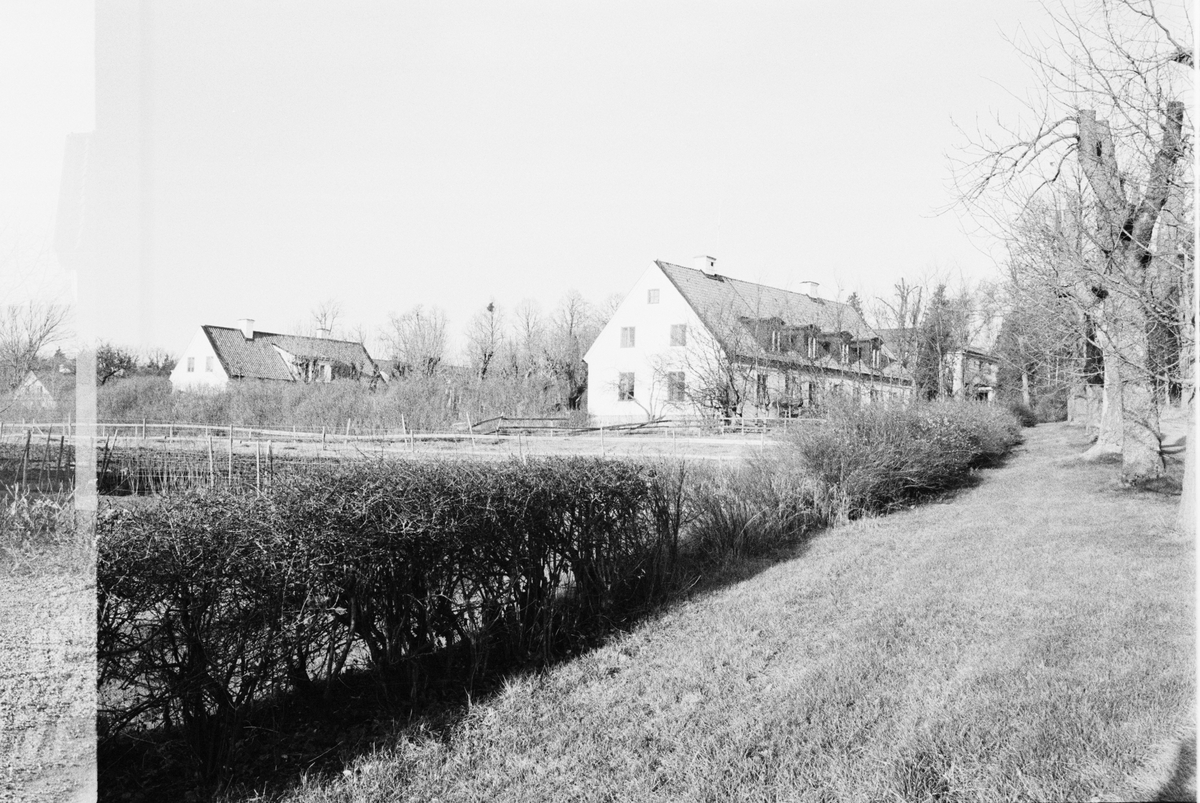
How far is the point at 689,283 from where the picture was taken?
1232 inches

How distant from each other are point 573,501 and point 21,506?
115 inches

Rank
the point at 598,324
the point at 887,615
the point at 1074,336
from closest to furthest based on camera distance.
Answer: the point at 887,615
the point at 1074,336
the point at 598,324

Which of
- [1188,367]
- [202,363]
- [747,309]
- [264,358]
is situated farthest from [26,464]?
[264,358]

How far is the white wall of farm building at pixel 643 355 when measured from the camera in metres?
30.1

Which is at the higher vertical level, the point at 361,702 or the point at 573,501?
the point at 573,501

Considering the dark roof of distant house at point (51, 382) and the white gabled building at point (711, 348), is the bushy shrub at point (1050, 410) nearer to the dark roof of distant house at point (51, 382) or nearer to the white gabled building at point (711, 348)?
the white gabled building at point (711, 348)

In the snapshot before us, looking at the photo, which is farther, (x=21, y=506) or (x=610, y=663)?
(x=610, y=663)

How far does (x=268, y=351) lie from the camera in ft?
118

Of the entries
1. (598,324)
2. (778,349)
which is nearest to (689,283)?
(778,349)

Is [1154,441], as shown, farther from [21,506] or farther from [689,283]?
[689,283]

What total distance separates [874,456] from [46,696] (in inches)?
352

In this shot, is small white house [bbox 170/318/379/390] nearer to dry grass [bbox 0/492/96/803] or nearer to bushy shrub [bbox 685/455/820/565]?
bushy shrub [bbox 685/455/820/565]

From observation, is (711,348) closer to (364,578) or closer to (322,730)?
(364,578)

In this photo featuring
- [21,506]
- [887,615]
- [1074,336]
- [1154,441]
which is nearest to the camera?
[21,506]
